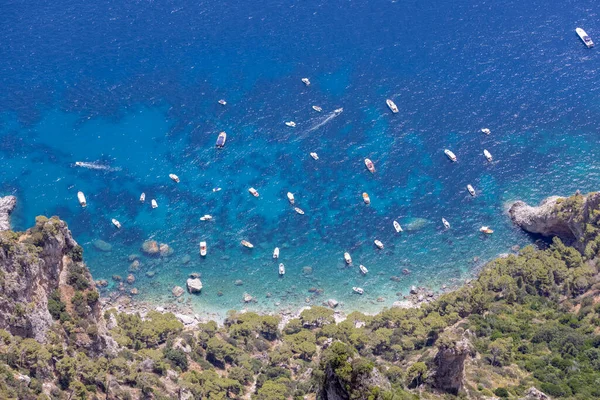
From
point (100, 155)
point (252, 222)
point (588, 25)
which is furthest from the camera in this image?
point (588, 25)

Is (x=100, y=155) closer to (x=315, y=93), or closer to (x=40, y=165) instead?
(x=40, y=165)

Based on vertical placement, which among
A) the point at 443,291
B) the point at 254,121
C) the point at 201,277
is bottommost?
the point at 443,291

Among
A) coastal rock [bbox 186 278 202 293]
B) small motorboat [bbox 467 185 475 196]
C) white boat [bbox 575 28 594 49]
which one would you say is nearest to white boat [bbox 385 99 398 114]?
small motorboat [bbox 467 185 475 196]

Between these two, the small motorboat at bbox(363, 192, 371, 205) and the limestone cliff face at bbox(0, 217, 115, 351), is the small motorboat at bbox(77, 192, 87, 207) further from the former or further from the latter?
the small motorboat at bbox(363, 192, 371, 205)

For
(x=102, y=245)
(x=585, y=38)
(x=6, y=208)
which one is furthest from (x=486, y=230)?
(x=6, y=208)

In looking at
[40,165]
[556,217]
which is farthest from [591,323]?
[40,165]

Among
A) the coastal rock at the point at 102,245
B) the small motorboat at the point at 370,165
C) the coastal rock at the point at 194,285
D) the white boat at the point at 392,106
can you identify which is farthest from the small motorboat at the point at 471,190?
the coastal rock at the point at 102,245
